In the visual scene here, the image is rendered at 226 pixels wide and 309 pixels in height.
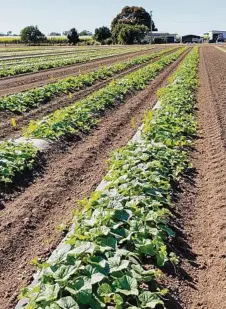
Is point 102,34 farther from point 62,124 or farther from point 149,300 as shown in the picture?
point 149,300

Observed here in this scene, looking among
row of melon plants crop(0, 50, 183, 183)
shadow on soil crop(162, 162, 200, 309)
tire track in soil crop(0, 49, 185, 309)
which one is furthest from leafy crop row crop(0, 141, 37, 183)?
shadow on soil crop(162, 162, 200, 309)

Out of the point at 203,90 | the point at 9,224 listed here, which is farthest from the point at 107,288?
the point at 203,90

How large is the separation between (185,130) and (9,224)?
5.12 m

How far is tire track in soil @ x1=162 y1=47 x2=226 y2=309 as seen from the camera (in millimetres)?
3660

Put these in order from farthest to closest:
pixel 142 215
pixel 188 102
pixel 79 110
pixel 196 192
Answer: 1. pixel 188 102
2. pixel 79 110
3. pixel 196 192
4. pixel 142 215

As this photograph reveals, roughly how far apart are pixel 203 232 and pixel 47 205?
2137 millimetres

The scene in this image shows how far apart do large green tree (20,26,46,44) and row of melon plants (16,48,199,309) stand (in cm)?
8771

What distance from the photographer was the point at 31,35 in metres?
88.6

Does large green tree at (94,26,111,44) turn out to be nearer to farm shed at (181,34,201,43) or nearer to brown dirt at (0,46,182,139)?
farm shed at (181,34,201,43)

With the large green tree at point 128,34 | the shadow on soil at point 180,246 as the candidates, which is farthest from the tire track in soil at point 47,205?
the large green tree at point 128,34

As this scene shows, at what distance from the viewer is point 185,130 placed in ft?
29.4

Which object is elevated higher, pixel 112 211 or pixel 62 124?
pixel 112 211

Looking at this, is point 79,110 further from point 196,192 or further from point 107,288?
point 107,288

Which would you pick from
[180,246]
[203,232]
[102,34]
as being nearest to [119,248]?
[180,246]
